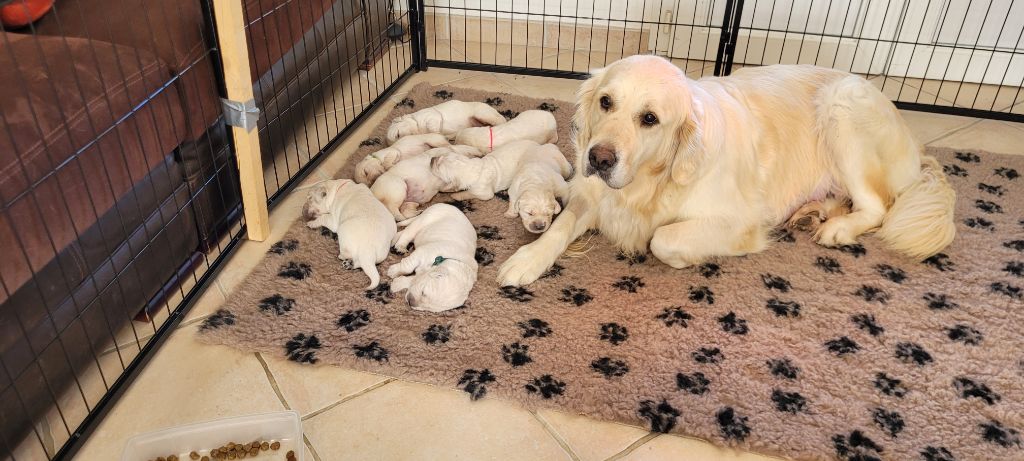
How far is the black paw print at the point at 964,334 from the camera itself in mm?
2004

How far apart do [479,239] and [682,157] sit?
0.71 metres

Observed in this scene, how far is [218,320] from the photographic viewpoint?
2012 millimetres

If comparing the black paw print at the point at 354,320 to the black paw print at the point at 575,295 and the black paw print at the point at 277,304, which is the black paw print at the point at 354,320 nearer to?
the black paw print at the point at 277,304

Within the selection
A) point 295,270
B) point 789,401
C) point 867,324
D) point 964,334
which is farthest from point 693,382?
point 295,270

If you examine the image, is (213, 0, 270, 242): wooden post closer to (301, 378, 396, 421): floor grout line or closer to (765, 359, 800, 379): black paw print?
(301, 378, 396, 421): floor grout line

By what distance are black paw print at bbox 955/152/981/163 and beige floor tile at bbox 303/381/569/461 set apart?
223 cm

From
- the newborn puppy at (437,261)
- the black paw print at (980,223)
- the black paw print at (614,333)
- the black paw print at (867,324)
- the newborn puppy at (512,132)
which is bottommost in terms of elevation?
the black paw print at (614,333)

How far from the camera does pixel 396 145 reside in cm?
266

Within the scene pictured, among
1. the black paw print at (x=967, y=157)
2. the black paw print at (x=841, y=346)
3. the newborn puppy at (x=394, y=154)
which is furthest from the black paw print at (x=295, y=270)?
the black paw print at (x=967, y=157)

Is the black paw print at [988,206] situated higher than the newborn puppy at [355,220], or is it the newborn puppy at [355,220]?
the newborn puppy at [355,220]

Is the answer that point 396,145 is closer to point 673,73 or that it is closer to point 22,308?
point 673,73

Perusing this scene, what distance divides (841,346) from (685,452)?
23.0 inches

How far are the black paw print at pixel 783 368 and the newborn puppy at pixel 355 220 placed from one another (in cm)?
107

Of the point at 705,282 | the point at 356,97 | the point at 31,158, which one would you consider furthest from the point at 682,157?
the point at 356,97
